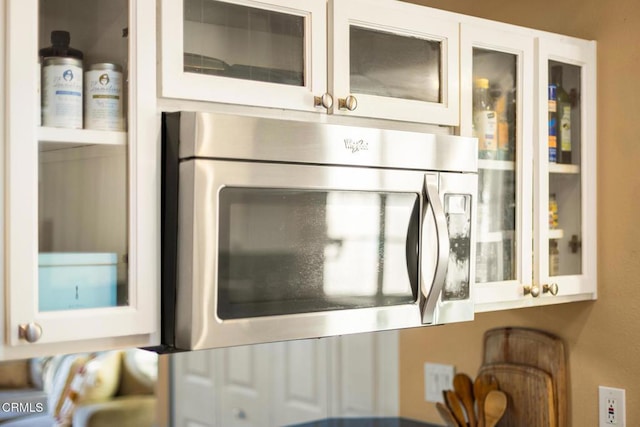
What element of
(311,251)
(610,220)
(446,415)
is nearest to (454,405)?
(446,415)

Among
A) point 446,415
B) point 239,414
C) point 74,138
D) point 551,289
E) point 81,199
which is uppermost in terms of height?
point 74,138

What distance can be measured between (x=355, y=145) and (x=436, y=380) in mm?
1152

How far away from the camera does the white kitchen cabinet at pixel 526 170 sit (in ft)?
6.54

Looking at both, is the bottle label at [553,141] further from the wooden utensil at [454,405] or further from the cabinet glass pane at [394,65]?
the wooden utensil at [454,405]

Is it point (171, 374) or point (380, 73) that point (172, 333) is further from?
point (171, 374)

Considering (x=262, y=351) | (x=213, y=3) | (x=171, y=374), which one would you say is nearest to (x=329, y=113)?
(x=213, y=3)

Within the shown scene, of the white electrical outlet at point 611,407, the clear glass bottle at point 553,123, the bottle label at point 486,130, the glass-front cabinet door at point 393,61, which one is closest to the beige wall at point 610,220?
the white electrical outlet at point 611,407

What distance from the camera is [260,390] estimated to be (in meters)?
3.29

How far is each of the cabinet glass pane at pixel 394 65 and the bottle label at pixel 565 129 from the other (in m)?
0.47

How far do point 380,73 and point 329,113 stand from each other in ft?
0.57

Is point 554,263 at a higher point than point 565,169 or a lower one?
lower

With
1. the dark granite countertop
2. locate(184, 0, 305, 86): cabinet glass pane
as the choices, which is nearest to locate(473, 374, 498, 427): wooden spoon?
the dark granite countertop

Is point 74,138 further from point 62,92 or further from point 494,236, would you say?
point 494,236

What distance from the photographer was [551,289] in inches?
82.0
